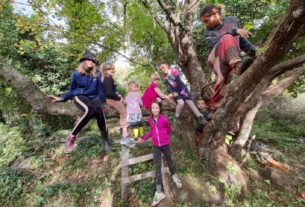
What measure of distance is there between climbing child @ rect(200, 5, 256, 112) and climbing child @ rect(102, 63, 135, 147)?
1.99 metres

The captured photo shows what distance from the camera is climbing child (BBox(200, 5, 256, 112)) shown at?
3.88 meters

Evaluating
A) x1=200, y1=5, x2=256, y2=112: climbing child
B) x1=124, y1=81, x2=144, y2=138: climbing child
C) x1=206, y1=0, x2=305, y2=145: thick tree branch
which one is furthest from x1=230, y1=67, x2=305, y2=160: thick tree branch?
x1=124, y1=81, x2=144, y2=138: climbing child

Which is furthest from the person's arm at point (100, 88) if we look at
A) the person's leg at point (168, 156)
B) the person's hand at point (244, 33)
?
the person's hand at point (244, 33)

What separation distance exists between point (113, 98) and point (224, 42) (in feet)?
8.19

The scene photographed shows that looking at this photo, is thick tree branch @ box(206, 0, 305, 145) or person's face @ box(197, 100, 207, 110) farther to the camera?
person's face @ box(197, 100, 207, 110)

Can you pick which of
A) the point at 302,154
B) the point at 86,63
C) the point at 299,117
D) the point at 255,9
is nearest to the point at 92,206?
the point at 86,63

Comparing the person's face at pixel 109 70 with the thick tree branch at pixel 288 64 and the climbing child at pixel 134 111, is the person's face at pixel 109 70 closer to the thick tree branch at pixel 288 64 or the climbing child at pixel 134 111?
the climbing child at pixel 134 111

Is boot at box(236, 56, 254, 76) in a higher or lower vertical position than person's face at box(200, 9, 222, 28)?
lower

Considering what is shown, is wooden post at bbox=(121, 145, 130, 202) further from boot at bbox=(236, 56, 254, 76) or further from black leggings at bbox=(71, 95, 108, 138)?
boot at bbox=(236, 56, 254, 76)

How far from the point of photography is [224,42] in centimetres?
396

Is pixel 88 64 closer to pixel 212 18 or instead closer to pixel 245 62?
pixel 212 18

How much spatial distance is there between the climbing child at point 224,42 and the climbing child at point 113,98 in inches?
78.5

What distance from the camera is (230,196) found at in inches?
224

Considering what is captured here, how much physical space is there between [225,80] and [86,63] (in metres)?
2.61
